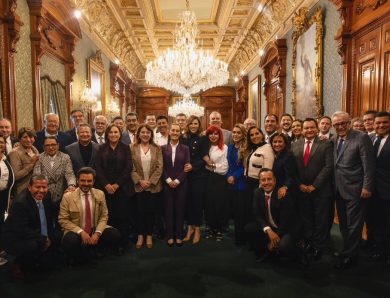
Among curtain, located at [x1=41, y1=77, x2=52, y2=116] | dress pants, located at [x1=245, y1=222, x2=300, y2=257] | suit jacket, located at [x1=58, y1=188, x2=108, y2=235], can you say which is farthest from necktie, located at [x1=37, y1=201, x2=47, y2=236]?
curtain, located at [x1=41, y1=77, x2=52, y2=116]

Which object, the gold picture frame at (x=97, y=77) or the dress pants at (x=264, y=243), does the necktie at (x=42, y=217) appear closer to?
the dress pants at (x=264, y=243)

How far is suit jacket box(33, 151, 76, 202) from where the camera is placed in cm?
358

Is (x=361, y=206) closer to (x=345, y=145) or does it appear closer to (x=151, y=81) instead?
(x=345, y=145)

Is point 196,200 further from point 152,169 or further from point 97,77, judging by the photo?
point 97,77

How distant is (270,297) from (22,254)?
229cm

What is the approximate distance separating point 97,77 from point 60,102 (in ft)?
9.10

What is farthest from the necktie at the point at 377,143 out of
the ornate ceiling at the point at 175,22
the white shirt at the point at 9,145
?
the white shirt at the point at 9,145

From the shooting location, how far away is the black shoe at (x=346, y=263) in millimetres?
3209

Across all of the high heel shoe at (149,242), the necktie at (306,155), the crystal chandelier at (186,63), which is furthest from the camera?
the crystal chandelier at (186,63)

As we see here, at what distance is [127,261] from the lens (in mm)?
3473

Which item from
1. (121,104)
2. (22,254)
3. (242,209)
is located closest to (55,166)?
(22,254)

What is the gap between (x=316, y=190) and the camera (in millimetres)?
3557

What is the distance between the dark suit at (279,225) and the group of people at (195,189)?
0.4 inches

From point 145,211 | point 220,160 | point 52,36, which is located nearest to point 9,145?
point 145,211
